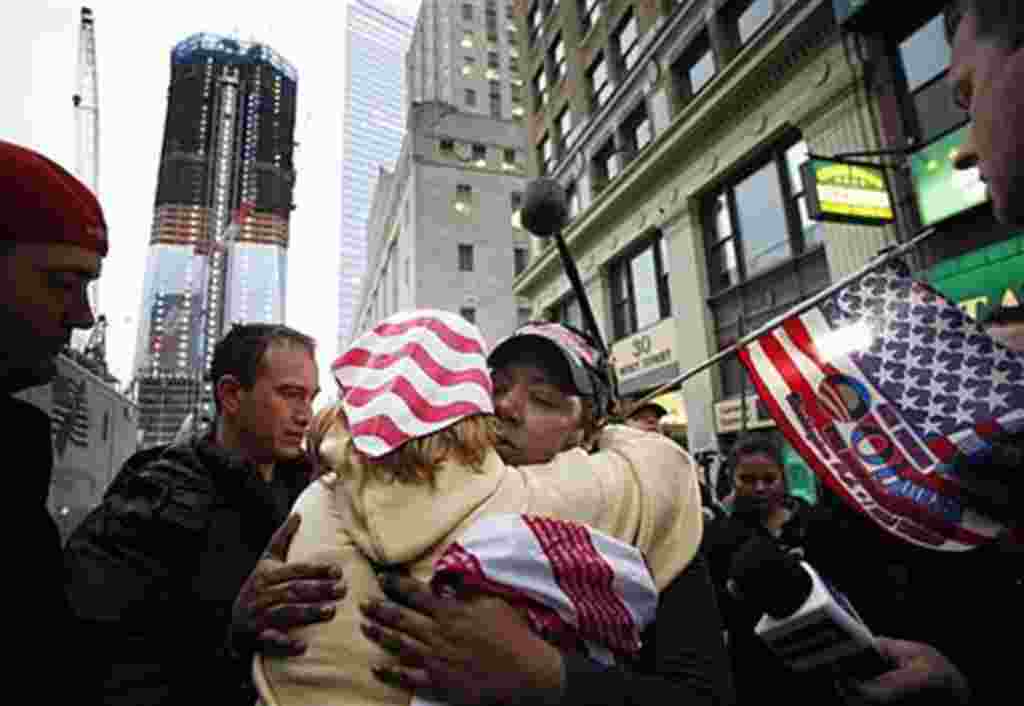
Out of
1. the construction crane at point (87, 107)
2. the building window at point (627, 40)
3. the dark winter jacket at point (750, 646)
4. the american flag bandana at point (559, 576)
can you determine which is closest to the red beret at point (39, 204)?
the american flag bandana at point (559, 576)

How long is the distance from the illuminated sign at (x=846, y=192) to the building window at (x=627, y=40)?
417 inches

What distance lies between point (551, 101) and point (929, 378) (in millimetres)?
23695

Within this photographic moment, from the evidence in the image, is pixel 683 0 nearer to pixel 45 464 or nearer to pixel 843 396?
pixel 843 396

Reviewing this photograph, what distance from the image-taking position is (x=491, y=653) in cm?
113

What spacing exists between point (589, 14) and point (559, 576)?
24.5m

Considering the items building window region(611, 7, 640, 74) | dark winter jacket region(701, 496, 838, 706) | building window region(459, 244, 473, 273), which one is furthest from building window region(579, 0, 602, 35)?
dark winter jacket region(701, 496, 838, 706)

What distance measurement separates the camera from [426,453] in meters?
1.27

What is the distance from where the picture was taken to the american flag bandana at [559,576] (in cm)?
114

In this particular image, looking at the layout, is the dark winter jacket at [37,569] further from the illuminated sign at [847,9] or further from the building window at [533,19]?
the building window at [533,19]

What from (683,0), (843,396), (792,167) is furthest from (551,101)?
(843,396)

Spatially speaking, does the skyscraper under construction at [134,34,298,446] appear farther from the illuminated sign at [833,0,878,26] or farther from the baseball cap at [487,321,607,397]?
the baseball cap at [487,321,607,397]

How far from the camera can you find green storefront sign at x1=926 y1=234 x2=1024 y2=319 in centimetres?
795

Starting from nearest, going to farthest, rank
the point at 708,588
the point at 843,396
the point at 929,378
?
1. the point at 708,588
2. the point at 929,378
3. the point at 843,396

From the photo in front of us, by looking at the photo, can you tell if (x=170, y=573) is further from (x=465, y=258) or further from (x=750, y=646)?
(x=465, y=258)
